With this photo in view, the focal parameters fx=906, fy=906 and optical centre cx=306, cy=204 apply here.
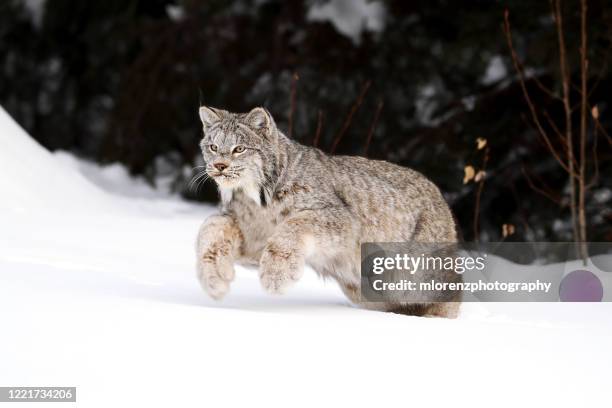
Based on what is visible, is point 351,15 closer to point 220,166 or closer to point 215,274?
point 220,166

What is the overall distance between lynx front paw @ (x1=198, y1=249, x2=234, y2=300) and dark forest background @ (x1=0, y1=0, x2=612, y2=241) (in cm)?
276

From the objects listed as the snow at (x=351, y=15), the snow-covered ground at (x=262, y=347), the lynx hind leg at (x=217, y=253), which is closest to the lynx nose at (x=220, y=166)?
the lynx hind leg at (x=217, y=253)

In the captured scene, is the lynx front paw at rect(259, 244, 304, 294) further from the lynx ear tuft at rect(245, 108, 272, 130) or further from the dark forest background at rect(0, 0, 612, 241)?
the dark forest background at rect(0, 0, 612, 241)

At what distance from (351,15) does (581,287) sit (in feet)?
13.9

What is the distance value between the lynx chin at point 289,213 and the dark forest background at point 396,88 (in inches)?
83.9

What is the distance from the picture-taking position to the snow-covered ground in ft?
8.91

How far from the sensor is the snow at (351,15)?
27.1 ft

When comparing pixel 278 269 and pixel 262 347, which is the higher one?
pixel 278 269

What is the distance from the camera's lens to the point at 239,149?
13.1 ft

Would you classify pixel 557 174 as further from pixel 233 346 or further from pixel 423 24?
pixel 233 346

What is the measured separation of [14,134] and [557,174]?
4.34 m

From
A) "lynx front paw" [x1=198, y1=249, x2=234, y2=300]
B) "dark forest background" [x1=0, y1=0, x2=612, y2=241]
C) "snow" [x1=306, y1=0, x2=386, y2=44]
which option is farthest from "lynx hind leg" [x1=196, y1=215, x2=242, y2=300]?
"snow" [x1=306, y1=0, x2=386, y2=44]

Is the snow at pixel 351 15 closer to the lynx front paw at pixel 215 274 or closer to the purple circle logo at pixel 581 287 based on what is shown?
the purple circle logo at pixel 581 287

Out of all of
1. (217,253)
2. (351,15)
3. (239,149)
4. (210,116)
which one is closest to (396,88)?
(351,15)
